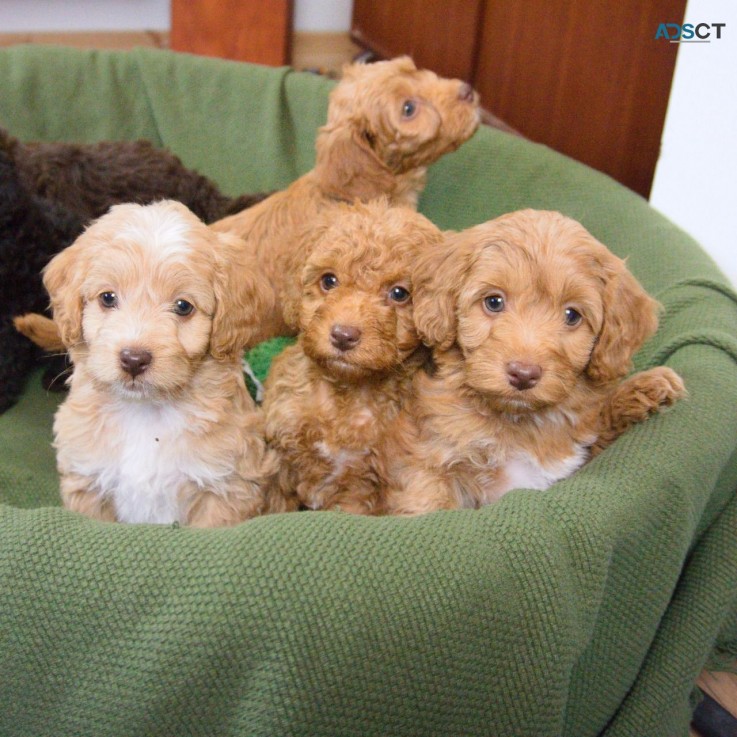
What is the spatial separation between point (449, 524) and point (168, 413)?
2.81 ft

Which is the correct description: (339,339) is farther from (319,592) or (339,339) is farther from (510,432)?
(319,592)

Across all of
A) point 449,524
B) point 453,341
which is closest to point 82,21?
point 453,341

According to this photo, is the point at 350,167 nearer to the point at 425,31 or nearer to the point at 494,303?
the point at 494,303

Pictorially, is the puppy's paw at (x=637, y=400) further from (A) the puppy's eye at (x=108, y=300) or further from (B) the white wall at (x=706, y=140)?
(A) the puppy's eye at (x=108, y=300)

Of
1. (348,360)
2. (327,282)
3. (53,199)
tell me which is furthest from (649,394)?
(53,199)

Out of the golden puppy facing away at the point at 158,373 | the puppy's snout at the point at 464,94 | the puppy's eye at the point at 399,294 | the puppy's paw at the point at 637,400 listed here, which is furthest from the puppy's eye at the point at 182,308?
the puppy's snout at the point at 464,94

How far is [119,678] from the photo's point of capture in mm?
1768

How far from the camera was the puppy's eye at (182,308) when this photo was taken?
7.25 feet

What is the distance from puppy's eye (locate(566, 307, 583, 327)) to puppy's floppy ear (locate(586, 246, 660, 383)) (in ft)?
0.22

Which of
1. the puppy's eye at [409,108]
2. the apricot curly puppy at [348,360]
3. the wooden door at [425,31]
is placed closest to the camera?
the apricot curly puppy at [348,360]

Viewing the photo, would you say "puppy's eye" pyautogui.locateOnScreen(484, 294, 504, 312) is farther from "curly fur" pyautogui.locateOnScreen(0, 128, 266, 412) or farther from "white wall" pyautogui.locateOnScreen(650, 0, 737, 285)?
"curly fur" pyautogui.locateOnScreen(0, 128, 266, 412)

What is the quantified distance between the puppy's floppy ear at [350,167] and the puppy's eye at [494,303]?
1187 mm

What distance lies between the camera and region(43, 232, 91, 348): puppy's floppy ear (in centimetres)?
223

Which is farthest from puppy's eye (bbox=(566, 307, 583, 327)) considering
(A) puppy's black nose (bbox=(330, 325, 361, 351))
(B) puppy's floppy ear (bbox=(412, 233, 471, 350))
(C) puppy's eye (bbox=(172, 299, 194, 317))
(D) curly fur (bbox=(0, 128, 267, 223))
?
(D) curly fur (bbox=(0, 128, 267, 223))
